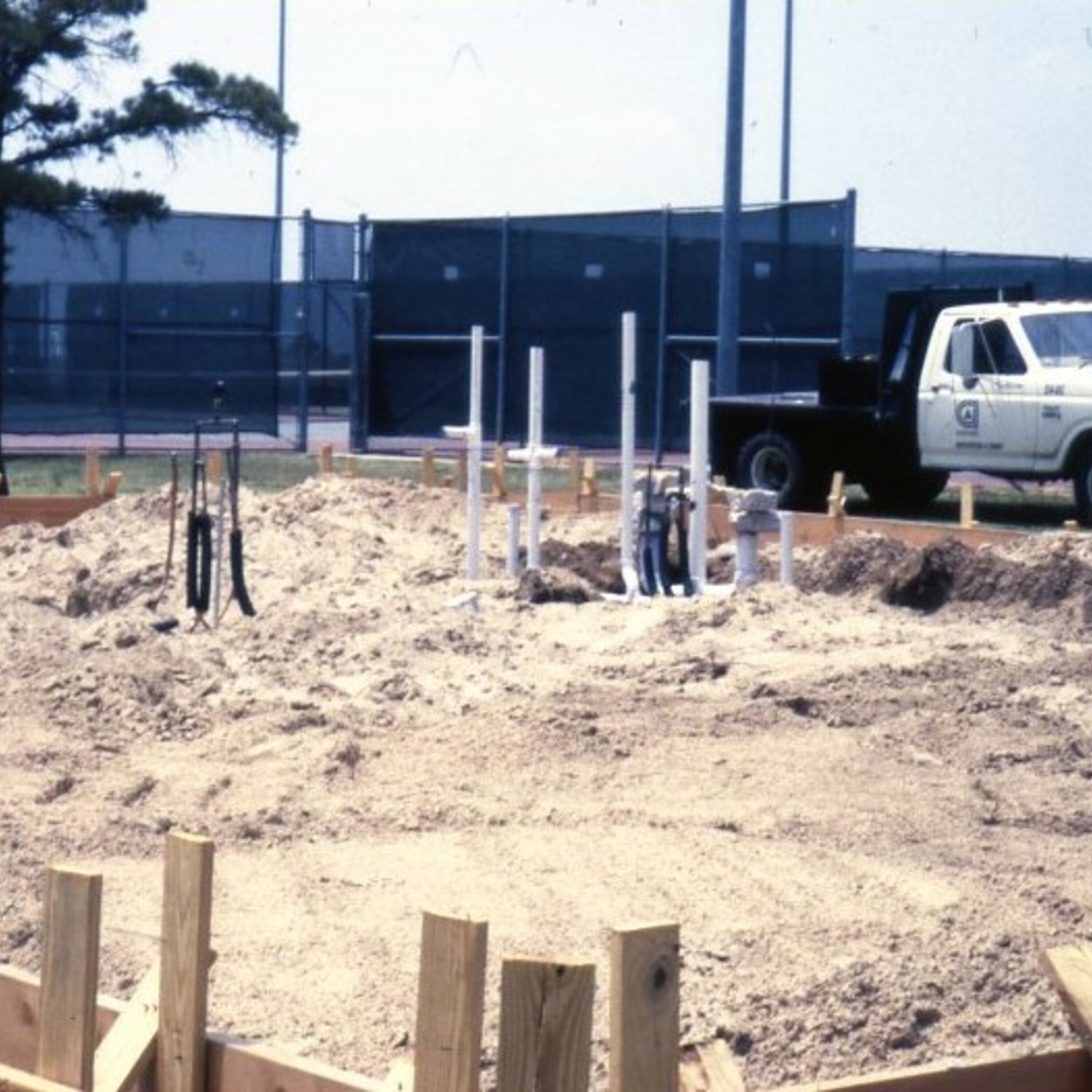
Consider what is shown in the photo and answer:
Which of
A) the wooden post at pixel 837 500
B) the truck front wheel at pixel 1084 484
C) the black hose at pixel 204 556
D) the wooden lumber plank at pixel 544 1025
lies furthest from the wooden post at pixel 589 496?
the wooden lumber plank at pixel 544 1025

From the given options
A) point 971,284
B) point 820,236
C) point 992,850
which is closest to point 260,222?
point 820,236

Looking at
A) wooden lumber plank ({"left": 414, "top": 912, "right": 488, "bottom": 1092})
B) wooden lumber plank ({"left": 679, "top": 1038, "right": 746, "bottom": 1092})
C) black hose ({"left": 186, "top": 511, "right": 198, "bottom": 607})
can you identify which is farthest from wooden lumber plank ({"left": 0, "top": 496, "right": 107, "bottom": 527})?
wooden lumber plank ({"left": 414, "top": 912, "right": 488, "bottom": 1092})

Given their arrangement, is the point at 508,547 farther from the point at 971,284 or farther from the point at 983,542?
the point at 971,284

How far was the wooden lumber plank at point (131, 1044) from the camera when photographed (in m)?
4.05

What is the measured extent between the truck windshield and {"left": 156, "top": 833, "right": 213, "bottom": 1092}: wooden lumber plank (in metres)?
16.8

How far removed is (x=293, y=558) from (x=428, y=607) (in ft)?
9.57

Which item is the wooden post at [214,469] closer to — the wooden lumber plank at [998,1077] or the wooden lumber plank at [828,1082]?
the wooden lumber plank at [828,1082]

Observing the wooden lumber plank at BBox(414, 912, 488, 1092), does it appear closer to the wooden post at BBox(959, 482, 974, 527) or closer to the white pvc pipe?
the white pvc pipe

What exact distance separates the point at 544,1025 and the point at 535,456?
10.4 meters

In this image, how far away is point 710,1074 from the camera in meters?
3.72

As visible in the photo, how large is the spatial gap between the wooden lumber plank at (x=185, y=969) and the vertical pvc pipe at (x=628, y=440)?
9.55 meters

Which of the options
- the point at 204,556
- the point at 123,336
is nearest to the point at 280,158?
the point at 123,336

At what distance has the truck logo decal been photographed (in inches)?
797

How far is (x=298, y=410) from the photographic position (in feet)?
102
